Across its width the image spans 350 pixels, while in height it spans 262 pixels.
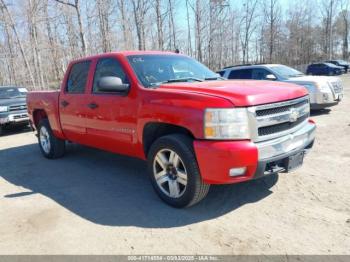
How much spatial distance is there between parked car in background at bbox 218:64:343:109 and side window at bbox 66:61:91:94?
652cm

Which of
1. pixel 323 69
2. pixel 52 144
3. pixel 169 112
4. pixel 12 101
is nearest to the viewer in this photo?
pixel 169 112

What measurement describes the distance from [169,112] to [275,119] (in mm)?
1180

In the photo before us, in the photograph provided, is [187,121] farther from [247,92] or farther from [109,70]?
[109,70]

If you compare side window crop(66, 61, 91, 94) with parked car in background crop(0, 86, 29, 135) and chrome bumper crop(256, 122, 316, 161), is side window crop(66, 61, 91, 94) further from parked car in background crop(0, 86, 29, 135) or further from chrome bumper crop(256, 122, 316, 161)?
parked car in background crop(0, 86, 29, 135)

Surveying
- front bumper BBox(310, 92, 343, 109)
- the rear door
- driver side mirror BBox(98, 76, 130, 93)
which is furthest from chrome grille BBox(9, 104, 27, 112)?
front bumper BBox(310, 92, 343, 109)

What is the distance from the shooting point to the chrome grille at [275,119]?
3.43m

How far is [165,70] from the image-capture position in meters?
4.74

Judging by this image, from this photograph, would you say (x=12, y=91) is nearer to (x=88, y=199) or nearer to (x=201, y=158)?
(x=88, y=199)

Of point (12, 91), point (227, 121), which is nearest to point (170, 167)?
point (227, 121)

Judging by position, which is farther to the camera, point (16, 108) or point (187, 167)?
point (16, 108)

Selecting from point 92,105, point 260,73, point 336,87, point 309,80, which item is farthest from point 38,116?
point 336,87

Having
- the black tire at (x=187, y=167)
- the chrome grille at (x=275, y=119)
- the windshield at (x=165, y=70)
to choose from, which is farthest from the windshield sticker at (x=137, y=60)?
the chrome grille at (x=275, y=119)

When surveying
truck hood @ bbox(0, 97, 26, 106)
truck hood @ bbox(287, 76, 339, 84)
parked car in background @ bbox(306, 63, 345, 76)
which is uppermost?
truck hood @ bbox(287, 76, 339, 84)

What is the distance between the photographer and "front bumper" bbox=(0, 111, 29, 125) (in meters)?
10.7
